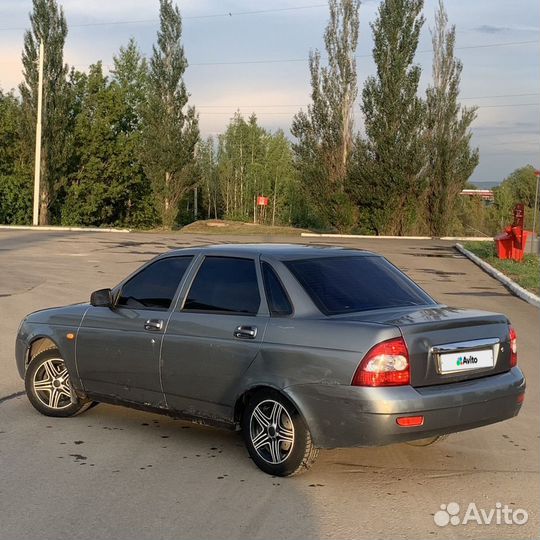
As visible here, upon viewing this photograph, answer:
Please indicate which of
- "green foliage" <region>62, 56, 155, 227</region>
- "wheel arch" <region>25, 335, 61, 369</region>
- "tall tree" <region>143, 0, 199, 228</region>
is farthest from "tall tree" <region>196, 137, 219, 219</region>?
"wheel arch" <region>25, 335, 61, 369</region>

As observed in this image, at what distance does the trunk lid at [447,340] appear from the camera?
5.02 m

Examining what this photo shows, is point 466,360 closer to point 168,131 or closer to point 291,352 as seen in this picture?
point 291,352

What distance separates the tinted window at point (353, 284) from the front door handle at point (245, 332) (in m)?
0.46

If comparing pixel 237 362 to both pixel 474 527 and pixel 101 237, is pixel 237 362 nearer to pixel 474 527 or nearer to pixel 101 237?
pixel 474 527

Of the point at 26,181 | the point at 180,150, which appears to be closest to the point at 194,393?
the point at 180,150

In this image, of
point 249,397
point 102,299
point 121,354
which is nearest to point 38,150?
point 102,299

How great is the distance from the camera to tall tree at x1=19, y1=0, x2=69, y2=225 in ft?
141

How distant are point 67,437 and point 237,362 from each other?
1721 mm

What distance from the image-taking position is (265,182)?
70.2 metres

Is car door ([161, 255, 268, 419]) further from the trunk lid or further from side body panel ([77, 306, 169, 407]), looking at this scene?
the trunk lid

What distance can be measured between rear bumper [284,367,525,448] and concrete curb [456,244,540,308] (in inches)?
406

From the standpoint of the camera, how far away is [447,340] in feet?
16.9

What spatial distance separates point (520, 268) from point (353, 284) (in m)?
15.9

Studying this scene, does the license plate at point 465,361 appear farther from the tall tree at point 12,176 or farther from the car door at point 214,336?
the tall tree at point 12,176
